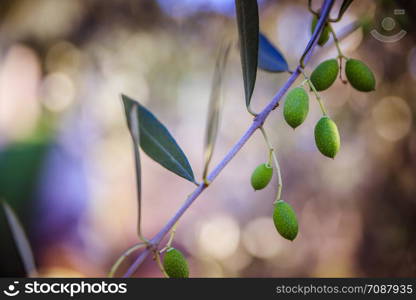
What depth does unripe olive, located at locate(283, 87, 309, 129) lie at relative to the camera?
0.40 meters

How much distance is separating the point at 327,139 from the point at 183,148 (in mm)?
1930

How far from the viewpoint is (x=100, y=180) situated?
2.38 metres

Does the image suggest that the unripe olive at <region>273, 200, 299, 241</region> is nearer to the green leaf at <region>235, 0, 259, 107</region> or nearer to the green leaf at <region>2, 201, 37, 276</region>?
the green leaf at <region>235, 0, 259, 107</region>

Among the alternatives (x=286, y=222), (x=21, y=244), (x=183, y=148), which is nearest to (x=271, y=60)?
(x=286, y=222)

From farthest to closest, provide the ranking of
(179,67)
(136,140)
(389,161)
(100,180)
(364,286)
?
(179,67) → (100,180) → (389,161) → (364,286) → (136,140)

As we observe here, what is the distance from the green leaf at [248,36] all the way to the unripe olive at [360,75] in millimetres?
122

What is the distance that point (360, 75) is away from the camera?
0.45 meters

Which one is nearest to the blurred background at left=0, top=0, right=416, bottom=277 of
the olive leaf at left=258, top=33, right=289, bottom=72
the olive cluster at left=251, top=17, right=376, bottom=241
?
the olive leaf at left=258, top=33, right=289, bottom=72

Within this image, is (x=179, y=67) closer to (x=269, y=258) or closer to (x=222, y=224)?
(x=222, y=224)

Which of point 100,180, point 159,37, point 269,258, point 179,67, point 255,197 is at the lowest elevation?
point 269,258

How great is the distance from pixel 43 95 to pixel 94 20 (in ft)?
1.95

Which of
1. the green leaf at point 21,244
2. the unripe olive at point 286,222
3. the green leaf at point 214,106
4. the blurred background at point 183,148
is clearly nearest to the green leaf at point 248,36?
the green leaf at point 214,106

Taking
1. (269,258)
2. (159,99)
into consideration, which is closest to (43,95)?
(159,99)

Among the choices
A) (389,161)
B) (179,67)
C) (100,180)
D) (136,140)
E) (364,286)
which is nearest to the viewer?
(136,140)
